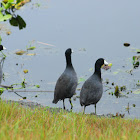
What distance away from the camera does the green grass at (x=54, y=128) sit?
2369 mm

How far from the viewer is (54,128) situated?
3008 mm

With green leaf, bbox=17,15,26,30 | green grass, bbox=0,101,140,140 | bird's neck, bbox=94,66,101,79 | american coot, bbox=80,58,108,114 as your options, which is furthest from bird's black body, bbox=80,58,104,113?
green leaf, bbox=17,15,26,30

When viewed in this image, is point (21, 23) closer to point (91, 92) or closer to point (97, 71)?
point (97, 71)

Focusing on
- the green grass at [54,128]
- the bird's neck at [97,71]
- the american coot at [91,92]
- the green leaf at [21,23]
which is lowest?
the green grass at [54,128]

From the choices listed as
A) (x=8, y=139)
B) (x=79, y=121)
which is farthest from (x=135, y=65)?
(x=8, y=139)

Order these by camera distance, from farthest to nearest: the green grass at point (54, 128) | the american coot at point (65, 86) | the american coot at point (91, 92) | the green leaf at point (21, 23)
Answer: the green leaf at point (21, 23) → the american coot at point (65, 86) → the american coot at point (91, 92) → the green grass at point (54, 128)

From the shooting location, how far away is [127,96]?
691 centimetres

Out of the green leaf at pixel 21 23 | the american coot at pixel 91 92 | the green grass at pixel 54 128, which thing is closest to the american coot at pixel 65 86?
the american coot at pixel 91 92

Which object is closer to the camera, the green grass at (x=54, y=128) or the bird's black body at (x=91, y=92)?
the green grass at (x=54, y=128)

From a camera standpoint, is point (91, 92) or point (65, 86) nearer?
point (91, 92)

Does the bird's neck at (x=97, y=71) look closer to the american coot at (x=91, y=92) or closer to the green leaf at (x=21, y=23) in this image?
the american coot at (x=91, y=92)

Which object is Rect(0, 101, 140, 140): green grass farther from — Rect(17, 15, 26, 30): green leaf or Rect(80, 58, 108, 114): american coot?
Rect(17, 15, 26, 30): green leaf

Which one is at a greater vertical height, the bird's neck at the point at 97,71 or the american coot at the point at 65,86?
the bird's neck at the point at 97,71

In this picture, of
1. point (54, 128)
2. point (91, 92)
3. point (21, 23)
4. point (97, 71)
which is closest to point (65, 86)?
point (91, 92)
